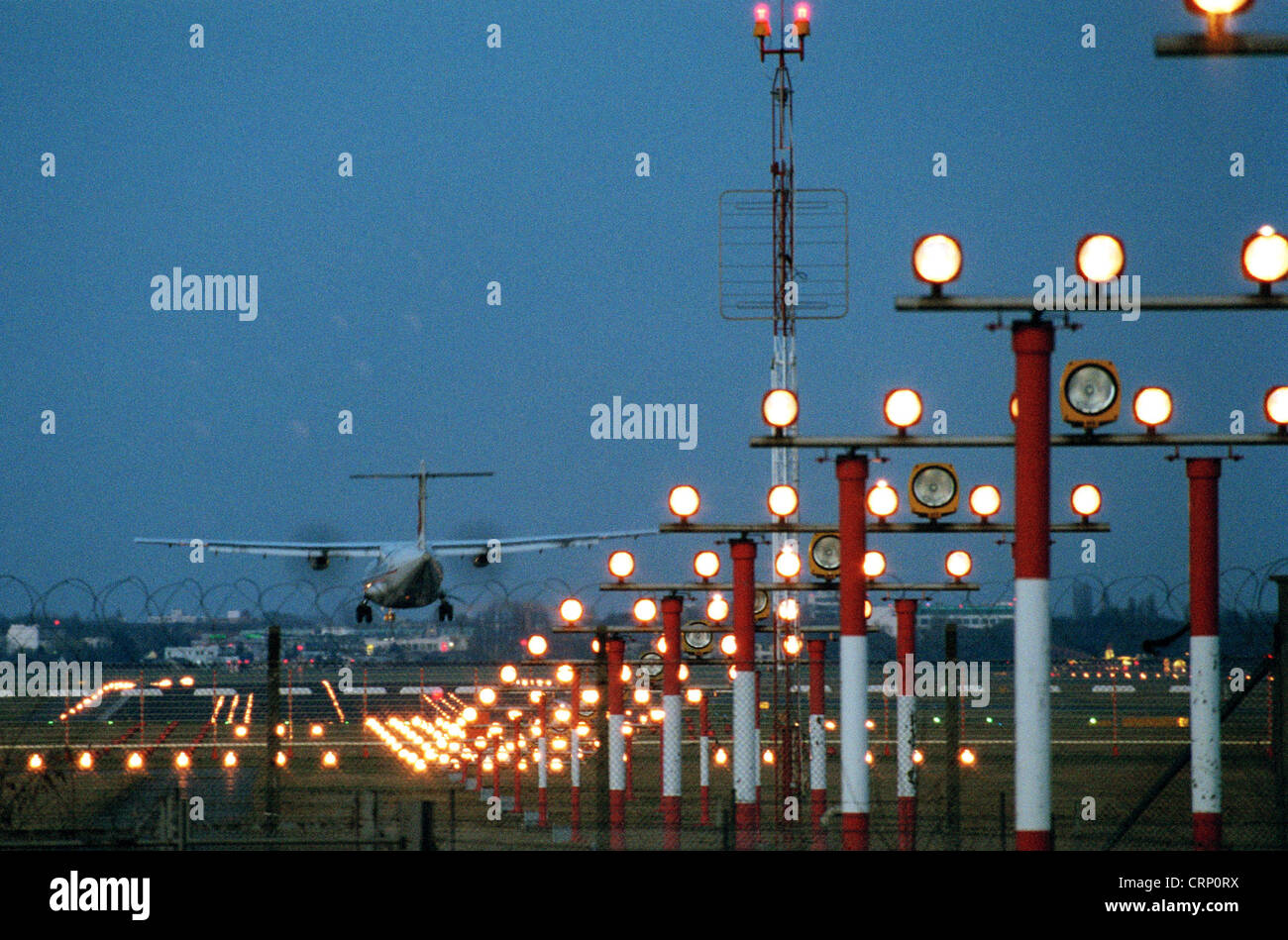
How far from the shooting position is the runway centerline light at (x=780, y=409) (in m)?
15.1

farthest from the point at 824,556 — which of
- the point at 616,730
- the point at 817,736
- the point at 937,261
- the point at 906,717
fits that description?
the point at 937,261

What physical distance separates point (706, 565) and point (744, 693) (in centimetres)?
286

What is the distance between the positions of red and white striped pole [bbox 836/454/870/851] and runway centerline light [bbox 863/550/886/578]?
4970mm

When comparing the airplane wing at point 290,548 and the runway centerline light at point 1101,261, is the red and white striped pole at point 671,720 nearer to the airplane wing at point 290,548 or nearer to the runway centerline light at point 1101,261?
the runway centerline light at point 1101,261

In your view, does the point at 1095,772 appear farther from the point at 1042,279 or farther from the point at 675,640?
A: the point at 1042,279

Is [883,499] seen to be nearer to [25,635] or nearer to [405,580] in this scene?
[25,635]

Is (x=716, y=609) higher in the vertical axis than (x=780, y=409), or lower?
Result: lower

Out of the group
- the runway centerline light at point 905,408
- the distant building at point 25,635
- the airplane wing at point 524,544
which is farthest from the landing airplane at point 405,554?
the runway centerline light at point 905,408

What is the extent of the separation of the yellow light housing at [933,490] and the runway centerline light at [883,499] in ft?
3.01

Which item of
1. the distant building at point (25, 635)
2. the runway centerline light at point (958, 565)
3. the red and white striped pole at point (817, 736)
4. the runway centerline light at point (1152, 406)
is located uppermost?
the runway centerline light at point (1152, 406)

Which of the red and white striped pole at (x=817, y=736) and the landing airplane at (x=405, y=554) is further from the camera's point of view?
the landing airplane at (x=405, y=554)

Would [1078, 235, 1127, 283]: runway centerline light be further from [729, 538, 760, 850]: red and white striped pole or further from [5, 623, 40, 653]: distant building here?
[5, 623, 40, 653]: distant building

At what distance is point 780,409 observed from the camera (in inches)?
598
